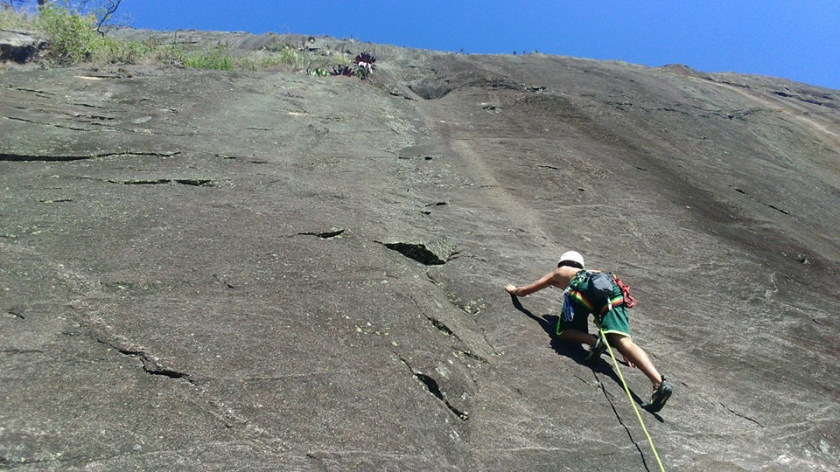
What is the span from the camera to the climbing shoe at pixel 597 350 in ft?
16.3

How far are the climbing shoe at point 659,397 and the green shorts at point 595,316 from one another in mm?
631

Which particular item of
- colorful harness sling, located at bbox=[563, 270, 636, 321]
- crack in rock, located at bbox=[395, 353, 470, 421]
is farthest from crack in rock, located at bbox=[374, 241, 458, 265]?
crack in rock, located at bbox=[395, 353, 470, 421]

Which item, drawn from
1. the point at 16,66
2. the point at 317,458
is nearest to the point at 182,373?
the point at 317,458

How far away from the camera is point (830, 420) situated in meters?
5.23

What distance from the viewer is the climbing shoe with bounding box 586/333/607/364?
4977 mm

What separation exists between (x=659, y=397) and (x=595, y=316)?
935mm

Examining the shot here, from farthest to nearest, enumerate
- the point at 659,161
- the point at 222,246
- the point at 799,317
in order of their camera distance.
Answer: the point at 659,161
the point at 799,317
the point at 222,246

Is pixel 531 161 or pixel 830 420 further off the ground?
pixel 531 161

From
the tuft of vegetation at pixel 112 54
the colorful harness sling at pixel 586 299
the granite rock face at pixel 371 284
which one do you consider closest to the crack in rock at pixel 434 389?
the granite rock face at pixel 371 284

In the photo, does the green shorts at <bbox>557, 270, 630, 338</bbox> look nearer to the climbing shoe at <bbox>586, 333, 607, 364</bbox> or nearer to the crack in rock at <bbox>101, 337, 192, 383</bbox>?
the climbing shoe at <bbox>586, 333, 607, 364</bbox>

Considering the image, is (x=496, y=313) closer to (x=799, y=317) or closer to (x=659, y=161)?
(x=799, y=317)

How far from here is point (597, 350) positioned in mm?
4992

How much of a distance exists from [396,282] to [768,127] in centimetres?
1308

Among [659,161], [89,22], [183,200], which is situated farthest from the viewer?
Answer: [89,22]
